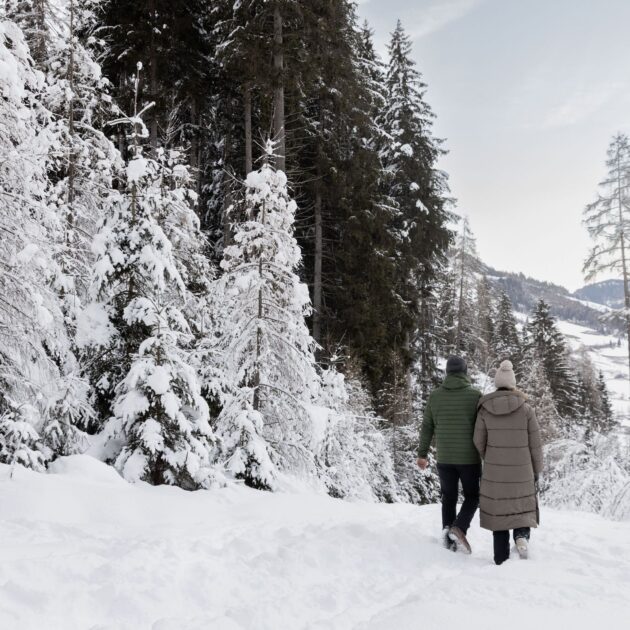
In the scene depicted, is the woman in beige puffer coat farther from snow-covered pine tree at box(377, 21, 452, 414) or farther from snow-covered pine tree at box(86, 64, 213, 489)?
snow-covered pine tree at box(377, 21, 452, 414)

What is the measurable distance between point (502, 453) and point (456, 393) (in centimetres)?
81

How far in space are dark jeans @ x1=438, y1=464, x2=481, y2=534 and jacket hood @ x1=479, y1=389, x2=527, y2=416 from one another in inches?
27.9

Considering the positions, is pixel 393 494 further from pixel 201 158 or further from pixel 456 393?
pixel 201 158

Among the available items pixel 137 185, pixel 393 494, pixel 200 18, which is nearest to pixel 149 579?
pixel 137 185

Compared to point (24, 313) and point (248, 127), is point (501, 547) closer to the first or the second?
point (24, 313)

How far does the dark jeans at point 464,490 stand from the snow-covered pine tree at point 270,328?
454 centimetres

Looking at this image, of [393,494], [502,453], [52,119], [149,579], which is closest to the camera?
[149,579]

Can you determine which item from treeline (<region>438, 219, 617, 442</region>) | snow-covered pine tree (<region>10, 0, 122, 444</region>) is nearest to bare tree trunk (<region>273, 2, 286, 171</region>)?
snow-covered pine tree (<region>10, 0, 122, 444</region>)

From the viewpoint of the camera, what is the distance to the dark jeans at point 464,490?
5.11 metres

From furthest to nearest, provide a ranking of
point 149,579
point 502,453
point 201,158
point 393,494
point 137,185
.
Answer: point 201,158 < point 393,494 < point 137,185 < point 502,453 < point 149,579

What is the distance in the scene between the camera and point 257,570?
4180mm

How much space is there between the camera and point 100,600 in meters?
3.35

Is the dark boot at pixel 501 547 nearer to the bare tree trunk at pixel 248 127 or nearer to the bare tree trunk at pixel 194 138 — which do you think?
the bare tree trunk at pixel 248 127

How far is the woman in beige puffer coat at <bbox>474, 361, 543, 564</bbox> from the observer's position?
468cm
